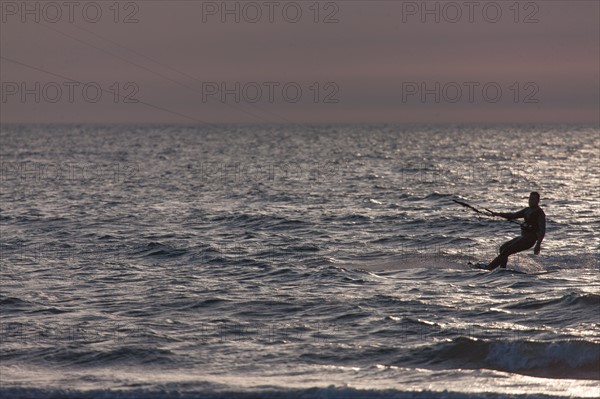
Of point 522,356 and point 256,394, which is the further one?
point 522,356

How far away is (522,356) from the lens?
13602 mm

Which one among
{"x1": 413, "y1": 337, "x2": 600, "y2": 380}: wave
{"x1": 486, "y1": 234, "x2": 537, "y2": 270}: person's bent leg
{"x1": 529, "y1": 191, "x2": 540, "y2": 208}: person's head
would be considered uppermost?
{"x1": 529, "y1": 191, "x2": 540, "y2": 208}: person's head

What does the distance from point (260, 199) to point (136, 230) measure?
12.9 meters

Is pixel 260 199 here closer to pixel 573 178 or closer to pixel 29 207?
pixel 29 207

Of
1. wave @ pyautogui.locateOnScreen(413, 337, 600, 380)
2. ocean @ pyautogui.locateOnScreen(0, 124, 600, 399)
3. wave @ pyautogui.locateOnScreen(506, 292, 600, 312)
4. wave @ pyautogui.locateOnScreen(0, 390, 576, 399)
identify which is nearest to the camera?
wave @ pyautogui.locateOnScreen(0, 390, 576, 399)

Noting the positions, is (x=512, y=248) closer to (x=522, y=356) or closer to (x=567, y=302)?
(x=567, y=302)

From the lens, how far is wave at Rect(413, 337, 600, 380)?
1307 centimetres

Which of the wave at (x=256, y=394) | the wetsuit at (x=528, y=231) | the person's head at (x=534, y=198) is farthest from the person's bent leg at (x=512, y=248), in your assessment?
the wave at (x=256, y=394)

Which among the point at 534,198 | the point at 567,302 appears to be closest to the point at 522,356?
the point at 567,302

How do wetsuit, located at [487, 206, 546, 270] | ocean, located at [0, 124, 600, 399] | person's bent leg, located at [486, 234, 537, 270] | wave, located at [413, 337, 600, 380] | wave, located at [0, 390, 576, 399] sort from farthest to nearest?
wetsuit, located at [487, 206, 546, 270], person's bent leg, located at [486, 234, 537, 270], wave, located at [413, 337, 600, 380], ocean, located at [0, 124, 600, 399], wave, located at [0, 390, 576, 399]

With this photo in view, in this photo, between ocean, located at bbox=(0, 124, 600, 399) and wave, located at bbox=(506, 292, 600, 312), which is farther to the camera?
wave, located at bbox=(506, 292, 600, 312)

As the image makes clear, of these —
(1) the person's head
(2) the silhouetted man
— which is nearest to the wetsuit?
(2) the silhouetted man

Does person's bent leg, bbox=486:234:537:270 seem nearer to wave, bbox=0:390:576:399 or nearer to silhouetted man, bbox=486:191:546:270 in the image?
silhouetted man, bbox=486:191:546:270

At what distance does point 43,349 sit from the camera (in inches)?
568
